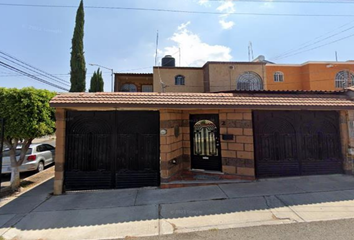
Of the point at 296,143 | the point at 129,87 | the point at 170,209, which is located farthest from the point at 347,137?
the point at 129,87

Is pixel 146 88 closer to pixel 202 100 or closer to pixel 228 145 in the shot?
pixel 202 100

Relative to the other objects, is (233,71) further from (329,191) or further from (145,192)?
(145,192)

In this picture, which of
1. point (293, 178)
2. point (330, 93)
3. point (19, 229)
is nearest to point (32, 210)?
point (19, 229)

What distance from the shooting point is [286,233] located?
3.25 metres

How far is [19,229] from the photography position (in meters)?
3.64

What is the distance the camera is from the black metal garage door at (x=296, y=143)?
6.25 metres

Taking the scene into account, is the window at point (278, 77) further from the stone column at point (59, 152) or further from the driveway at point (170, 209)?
the stone column at point (59, 152)

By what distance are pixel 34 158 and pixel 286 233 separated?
31.8ft

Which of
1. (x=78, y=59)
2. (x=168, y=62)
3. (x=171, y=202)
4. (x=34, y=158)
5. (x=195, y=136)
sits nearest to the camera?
(x=171, y=202)

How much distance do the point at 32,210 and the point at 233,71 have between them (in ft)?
57.3

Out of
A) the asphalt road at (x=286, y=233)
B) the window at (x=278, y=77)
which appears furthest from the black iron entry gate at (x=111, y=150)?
the window at (x=278, y=77)

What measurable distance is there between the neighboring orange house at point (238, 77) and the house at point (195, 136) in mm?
10753

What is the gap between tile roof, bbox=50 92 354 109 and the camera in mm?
5260

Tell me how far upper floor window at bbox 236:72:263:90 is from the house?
11.0 metres
